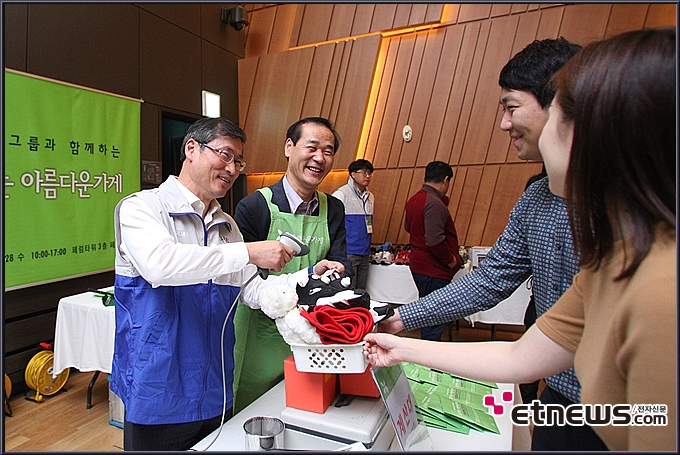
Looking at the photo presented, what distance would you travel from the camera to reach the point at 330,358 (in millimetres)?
1020

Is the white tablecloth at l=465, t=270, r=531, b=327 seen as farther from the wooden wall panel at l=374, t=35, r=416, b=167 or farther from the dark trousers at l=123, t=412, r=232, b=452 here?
the dark trousers at l=123, t=412, r=232, b=452

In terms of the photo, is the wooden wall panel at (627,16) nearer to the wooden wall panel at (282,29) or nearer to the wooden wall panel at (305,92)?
the wooden wall panel at (305,92)

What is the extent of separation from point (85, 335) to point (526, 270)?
2831 mm

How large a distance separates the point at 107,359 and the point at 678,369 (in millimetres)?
3044

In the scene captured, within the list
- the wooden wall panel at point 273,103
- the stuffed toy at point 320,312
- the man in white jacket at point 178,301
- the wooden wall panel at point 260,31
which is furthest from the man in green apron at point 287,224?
the wooden wall panel at point 260,31

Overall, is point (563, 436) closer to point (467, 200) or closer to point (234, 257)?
point (234, 257)

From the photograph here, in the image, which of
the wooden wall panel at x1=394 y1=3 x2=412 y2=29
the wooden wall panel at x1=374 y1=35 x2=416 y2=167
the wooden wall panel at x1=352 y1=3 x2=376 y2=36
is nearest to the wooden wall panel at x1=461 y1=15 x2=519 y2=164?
the wooden wall panel at x1=374 y1=35 x2=416 y2=167

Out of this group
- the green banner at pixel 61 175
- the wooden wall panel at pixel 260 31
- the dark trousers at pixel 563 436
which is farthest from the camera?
the wooden wall panel at pixel 260 31

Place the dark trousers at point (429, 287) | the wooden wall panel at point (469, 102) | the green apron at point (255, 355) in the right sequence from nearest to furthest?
the green apron at point (255, 355) → the dark trousers at point (429, 287) → the wooden wall panel at point (469, 102)

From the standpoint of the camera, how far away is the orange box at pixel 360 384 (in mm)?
1116

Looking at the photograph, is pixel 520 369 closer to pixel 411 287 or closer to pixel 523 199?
pixel 523 199

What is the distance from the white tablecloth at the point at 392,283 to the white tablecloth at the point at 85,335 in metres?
2.59

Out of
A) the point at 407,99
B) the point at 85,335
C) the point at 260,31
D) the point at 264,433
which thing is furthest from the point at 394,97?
the point at 264,433

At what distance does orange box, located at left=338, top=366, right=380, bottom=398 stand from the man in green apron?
648mm
